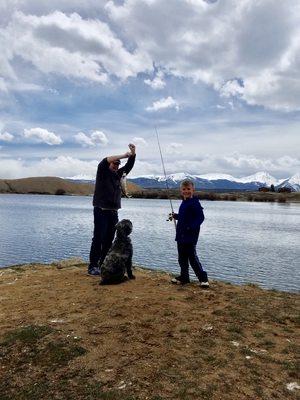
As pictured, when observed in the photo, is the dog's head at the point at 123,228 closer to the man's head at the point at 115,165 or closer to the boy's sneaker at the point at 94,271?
the man's head at the point at 115,165

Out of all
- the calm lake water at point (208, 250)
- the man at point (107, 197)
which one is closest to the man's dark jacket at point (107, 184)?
the man at point (107, 197)

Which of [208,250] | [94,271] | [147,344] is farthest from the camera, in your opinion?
[208,250]

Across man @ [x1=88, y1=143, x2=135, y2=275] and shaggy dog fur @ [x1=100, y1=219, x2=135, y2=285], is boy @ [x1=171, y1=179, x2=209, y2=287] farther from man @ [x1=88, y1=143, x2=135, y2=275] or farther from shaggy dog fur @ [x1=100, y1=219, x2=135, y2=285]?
man @ [x1=88, y1=143, x2=135, y2=275]

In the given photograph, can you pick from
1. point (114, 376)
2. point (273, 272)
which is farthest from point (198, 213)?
point (273, 272)

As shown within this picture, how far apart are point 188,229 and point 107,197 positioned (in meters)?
2.62

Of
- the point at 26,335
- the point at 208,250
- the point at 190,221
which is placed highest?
the point at 190,221

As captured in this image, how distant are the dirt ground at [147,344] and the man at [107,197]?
6.99 ft

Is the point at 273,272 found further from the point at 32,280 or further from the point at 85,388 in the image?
the point at 85,388

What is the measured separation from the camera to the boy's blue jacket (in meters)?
11.8

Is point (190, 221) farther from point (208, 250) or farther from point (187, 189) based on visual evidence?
point (208, 250)

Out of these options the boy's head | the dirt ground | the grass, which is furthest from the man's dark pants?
the grass

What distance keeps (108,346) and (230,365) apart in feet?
6.84

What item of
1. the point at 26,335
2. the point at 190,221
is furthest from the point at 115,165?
the point at 26,335

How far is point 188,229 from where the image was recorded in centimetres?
1188
